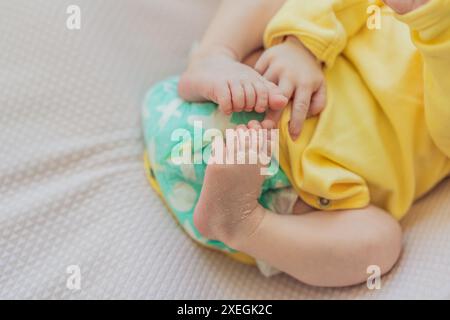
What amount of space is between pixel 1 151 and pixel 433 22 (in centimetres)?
65

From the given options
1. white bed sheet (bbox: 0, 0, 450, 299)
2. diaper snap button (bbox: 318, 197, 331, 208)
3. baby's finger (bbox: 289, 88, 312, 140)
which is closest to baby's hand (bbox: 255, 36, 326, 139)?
baby's finger (bbox: 289, 88, 312, 140)

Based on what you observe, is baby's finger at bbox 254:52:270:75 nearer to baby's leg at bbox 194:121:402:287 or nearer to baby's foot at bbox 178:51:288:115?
baby's foot at bbox 178:51:288:115

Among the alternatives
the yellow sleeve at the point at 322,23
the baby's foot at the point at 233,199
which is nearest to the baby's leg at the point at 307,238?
the baby's foot at the point at 233,199

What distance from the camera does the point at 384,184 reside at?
2.86 feet

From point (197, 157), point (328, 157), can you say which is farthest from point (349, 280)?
point (197, 157)

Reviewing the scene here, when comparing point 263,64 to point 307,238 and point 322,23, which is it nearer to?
point 322,23

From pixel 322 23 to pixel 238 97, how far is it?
176 millimetres

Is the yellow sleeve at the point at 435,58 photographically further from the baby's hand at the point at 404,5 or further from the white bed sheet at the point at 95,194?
the white bed sheet at the point at 95,194

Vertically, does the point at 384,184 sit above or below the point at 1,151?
below

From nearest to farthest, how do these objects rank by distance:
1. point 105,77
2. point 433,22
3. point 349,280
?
1. point 433,22
2. point 349,280
3. point 105,77

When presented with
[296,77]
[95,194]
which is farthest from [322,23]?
[95,194]

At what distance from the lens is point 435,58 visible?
750 mm

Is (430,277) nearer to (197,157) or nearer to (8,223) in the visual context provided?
(197,157)

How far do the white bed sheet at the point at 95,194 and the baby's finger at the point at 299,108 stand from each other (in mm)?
246
